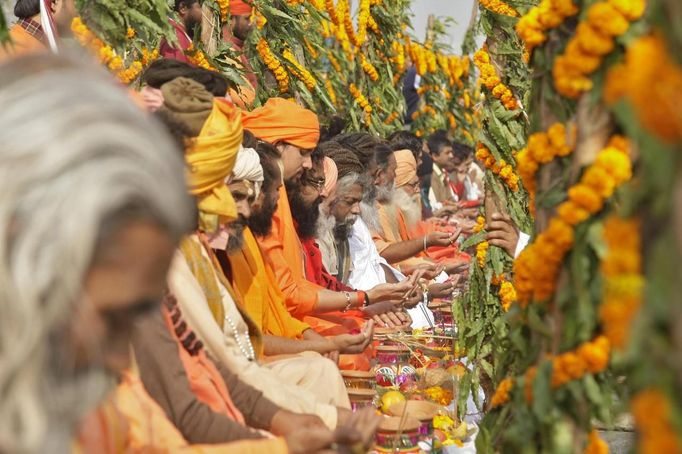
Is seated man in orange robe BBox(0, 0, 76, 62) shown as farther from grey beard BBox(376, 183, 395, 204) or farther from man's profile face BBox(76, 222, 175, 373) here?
grey beard BBox(376, 183, 395, 204)

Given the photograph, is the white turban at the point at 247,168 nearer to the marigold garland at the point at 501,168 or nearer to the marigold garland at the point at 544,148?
the marigold garland at the point at 501,168

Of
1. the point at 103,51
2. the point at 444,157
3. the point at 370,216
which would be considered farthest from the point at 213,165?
the point at 444,157

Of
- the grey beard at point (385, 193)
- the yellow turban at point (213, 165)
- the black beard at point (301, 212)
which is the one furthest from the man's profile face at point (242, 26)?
the yellow turban at point (213, 165)

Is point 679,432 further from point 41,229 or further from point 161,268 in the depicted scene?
point 41,229

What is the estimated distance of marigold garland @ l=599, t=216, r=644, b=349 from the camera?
70.6 inches

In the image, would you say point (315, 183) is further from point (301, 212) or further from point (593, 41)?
point (593, 41)

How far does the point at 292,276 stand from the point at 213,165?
1.99 meters

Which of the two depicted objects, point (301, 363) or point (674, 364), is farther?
point (301, 363)

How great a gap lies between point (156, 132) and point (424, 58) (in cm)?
1342

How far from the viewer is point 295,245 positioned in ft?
19.5

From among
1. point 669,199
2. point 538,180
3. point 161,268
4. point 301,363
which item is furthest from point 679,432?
point 301,363

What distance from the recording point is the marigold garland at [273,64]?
8.29 m

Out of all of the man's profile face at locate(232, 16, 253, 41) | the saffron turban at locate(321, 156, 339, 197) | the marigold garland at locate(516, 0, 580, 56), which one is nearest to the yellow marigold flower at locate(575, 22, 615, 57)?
the marigold garland at locate(516, 0, 580, 56)

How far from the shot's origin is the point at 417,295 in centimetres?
705
